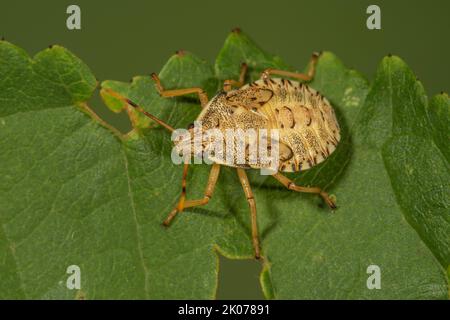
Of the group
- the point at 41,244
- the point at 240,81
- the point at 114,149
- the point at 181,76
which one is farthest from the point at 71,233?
the point at 240,81

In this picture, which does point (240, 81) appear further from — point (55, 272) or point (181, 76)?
point (55, 272)

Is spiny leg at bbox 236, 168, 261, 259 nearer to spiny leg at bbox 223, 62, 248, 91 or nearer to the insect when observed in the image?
the insect

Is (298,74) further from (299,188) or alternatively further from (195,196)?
(195,196)

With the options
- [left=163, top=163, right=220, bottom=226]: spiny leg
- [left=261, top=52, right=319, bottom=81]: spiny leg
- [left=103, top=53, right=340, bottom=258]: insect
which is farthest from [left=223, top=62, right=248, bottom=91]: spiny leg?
[left=163, top=163, right=220, bottom=226]: spiny leg

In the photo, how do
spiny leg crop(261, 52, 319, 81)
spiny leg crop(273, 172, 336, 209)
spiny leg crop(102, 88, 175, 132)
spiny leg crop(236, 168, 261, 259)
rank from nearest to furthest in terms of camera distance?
1. spiny leg crop(102, 88, 175, 132)
2. spiny leg crop(236, 168, 261, 259)
3. spiny leg crop(273, 172, 336, 209)
4. spiny leg crop(261, 52, 319, 81)

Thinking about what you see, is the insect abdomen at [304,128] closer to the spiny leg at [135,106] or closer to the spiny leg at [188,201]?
the spiny leg at [188,201]

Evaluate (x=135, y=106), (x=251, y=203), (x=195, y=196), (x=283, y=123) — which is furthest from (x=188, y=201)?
(x=283, y=123)
